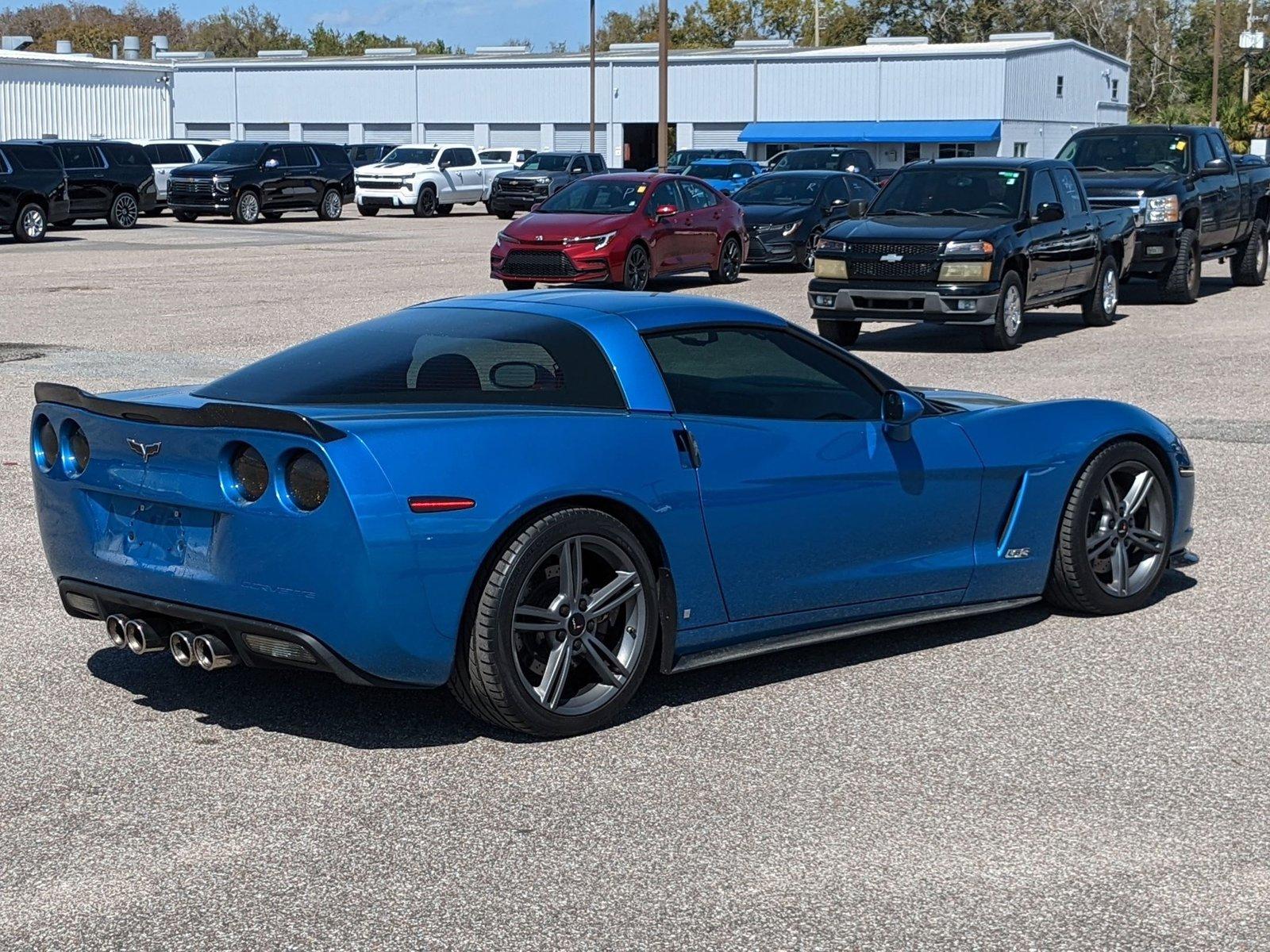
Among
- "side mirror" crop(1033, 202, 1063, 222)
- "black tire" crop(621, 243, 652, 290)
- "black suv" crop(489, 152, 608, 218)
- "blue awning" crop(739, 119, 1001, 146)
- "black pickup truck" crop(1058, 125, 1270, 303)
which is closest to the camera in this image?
"side mirror" crop(1033, 202, 1063, 222)

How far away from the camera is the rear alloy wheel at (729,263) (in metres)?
26.0

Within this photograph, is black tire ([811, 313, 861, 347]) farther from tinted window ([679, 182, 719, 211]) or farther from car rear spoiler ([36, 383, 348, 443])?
car rear spoiler ([36, 383, 348, 443])

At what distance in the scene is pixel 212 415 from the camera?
5.06 metres

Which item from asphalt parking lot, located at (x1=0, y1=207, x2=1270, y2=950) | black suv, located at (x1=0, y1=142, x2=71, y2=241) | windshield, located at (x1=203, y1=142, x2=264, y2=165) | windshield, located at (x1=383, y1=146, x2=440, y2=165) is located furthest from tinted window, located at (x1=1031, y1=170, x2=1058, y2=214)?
windshield, located at (x1=383, y1=146, x2=440, y2=165)

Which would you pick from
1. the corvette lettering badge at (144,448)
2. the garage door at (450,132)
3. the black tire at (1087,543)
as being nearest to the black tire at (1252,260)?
the black tire at (1087,543)

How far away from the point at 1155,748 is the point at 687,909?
1892mm

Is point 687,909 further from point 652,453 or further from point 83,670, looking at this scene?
point 83,670

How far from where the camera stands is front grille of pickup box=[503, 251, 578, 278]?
22.9 m

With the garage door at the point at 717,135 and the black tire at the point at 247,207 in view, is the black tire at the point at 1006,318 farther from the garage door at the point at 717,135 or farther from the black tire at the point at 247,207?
the garage door at the point at 717,135

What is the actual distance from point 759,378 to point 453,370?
43.6 inches

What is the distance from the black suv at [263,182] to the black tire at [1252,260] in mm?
23365

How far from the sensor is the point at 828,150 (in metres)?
38.2

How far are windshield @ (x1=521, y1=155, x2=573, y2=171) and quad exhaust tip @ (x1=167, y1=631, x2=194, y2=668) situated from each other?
43.8 m

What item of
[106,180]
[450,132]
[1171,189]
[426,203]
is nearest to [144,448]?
[1171,189]
